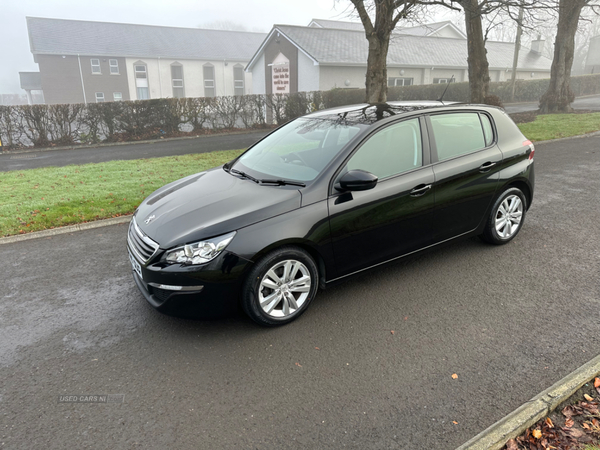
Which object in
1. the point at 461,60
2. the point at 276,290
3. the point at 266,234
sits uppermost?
the point at 461,60

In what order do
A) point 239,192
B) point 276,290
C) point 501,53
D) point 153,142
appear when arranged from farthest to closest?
1. point 501,53
2. point 153,142
3. point 239,192
4. point 276,290

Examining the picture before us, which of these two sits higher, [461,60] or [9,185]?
[461,60]

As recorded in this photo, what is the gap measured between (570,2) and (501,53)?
2323 centimetres

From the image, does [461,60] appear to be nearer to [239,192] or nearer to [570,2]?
[570,2]

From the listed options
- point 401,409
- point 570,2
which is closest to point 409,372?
point 401,409

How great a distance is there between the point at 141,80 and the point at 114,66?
296cm

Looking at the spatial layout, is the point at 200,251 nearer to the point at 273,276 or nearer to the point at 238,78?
the point at 273,276

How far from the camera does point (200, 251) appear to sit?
11.1 feet

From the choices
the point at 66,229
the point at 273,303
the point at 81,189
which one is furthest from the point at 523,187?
the point at 81,189

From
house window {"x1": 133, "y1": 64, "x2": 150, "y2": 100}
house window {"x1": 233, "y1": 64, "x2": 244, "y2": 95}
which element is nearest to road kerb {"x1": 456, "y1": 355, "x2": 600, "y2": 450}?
house window {"x1": 133, "y1": 64, "x2": 150, "y2": 100}


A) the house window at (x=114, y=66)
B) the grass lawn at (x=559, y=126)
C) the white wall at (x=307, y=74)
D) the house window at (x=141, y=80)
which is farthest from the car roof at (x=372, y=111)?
the house window at (x=114, y=66)

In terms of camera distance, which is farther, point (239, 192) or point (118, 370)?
point (239, 192)

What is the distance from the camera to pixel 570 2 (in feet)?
64.0

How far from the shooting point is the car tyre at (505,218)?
A: 500 cm
